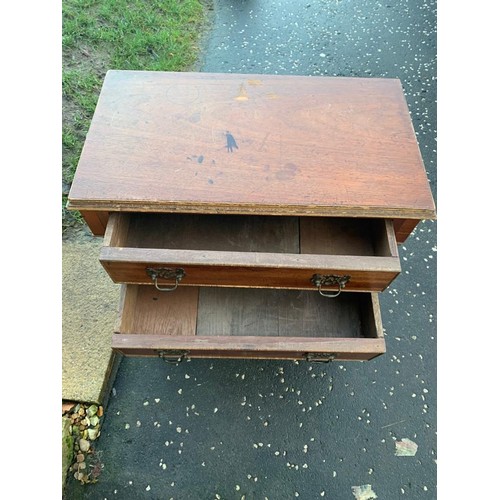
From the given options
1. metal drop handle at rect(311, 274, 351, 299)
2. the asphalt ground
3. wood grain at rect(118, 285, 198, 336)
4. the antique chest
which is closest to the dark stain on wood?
the antique chest

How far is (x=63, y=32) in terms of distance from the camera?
91.2 inches

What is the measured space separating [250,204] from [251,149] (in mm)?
178

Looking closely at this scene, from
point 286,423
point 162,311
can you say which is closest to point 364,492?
point 286,423

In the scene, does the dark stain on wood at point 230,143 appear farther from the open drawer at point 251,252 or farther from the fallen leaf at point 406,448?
the fallen leaf at point 406,448

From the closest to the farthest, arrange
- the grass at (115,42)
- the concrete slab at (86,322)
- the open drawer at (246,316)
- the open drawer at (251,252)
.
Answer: the open drawer at (251,252) → the open drawer at (246,316) → the concrete slab at (86,322) → the grass at (115,42)

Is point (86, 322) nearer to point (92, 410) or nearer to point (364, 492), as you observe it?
point (92, 410)

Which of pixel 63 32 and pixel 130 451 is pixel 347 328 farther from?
pixel 63 32

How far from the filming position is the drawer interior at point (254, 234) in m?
1.18

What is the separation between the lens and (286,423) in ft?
4.73

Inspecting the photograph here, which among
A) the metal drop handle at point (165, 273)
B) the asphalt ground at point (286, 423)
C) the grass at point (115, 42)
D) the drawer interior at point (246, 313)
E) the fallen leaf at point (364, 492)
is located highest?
the grass at point (115, 42)

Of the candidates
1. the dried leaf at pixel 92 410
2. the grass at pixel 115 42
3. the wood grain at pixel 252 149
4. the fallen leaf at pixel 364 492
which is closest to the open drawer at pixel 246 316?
the wood grain at pixel 252 149

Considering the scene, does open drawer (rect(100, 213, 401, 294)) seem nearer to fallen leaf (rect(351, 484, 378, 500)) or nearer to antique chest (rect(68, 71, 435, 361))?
antique chest (rect(68, 71, 435, 361))

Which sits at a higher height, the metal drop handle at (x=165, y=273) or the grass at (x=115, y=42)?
the grass at (x=115, y=42)

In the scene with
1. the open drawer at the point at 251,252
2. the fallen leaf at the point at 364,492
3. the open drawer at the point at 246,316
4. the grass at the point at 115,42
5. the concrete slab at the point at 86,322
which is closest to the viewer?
the open drawer at the point at 251,252
